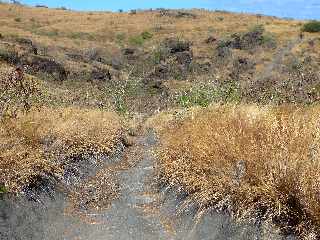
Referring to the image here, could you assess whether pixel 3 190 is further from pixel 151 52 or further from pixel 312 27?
pixel 312 27

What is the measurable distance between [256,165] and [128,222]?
1.96 m

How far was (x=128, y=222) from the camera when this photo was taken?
8.05 m

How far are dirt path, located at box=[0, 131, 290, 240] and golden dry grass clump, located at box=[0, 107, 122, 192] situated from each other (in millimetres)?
475

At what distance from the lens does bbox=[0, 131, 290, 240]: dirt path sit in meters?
7.03

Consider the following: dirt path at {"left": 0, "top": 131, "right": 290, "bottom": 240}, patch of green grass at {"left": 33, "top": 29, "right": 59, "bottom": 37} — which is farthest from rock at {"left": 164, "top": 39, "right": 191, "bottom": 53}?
dirt path at {"left": 0, "top": 131, "right": 290, "bottom": 240}

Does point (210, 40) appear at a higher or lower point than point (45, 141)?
lower

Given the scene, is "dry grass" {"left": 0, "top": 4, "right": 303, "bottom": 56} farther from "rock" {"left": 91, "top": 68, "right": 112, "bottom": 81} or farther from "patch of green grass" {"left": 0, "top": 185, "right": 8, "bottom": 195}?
"patch of green grass" {"left": 0, "top": 185, "right": 8, "bottom": 195}

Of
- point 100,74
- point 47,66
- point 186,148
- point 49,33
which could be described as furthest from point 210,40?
point 186,148

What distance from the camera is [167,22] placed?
7531 centimetres

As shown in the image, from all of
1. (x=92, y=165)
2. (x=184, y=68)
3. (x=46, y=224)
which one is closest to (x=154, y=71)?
(x=184, y=68)

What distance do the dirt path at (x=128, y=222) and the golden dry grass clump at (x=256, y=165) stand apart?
0.72 ft

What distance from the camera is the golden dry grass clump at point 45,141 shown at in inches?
318

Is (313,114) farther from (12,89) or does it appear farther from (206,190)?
(12,89)

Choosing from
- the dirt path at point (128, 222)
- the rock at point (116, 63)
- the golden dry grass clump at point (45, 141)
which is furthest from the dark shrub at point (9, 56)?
the dirt path at point (128, 222)
